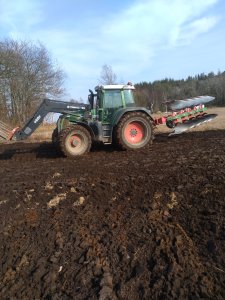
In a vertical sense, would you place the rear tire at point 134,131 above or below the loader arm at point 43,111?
below

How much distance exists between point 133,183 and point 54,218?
75.1 inches

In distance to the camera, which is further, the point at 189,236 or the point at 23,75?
the point at 23,75

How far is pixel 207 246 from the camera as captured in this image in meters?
4.93

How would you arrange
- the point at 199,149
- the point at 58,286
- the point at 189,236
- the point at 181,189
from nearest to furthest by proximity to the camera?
the point at 58,286 → the point at 189,236 → the point at 181,189 → the point at 199,149

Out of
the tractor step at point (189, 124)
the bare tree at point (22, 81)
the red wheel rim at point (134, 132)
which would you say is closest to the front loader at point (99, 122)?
the red wheel rim at point (134, 132)

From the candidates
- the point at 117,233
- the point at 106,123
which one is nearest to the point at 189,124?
the point at 106,123

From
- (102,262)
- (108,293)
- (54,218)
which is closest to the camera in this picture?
(108,293)

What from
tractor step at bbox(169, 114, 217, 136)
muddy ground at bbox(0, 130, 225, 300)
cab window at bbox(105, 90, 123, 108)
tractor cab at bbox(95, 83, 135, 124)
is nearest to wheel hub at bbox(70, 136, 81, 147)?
tractor cab at bbox(95, 83, 135, 124)

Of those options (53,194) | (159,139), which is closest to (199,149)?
(159,139)

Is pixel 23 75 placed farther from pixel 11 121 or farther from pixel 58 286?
pixel 58 286

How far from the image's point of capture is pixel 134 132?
1234 cm

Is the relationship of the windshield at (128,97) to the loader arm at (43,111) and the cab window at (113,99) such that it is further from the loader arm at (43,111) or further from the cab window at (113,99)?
the loader arm at (43,111)

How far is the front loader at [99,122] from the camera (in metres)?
11.6

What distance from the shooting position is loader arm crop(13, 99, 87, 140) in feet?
39.8
